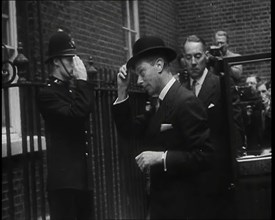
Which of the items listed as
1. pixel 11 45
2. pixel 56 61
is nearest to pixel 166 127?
pixel 56 61

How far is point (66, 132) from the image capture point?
351 cm

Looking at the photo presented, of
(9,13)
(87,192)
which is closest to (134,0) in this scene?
(9,13)

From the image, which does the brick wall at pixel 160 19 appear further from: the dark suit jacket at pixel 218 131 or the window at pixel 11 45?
the dark suit jacket at pixel 218 131

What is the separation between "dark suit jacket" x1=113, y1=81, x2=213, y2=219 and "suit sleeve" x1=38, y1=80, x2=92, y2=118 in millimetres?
619

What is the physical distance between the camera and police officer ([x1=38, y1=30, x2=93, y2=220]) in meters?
3.40

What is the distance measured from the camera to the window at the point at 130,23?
301 inches

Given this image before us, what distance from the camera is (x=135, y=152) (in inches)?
194

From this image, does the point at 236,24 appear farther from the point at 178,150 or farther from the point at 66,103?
the point at 178,150

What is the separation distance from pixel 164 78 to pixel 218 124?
2.13 ft

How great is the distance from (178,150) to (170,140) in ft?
0.21

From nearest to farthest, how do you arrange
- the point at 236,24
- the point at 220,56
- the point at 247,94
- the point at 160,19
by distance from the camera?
the point at 220,56 → the point at 247,94 → the point at 160,19 → the point at 236,24

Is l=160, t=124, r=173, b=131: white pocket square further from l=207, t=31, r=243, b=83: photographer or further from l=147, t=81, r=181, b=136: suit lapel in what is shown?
l=207, t=31, r=243, b=83: photographer

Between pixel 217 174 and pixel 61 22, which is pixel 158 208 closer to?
pixel 217 174

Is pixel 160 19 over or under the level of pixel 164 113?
over
